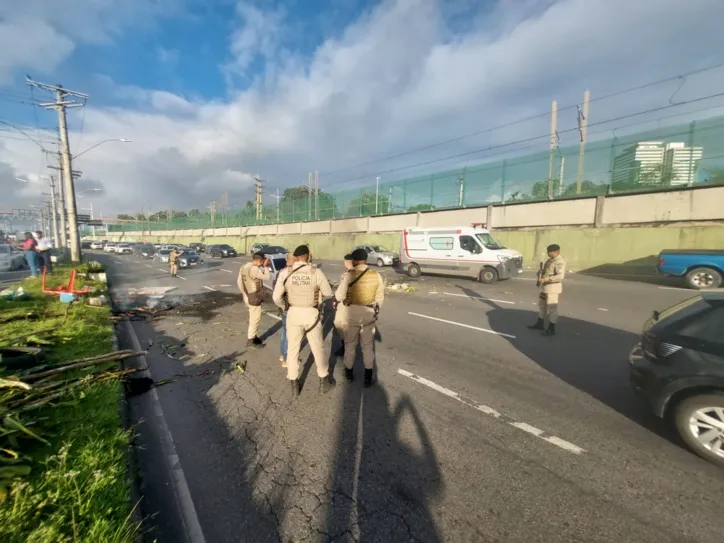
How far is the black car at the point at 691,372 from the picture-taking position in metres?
2.77

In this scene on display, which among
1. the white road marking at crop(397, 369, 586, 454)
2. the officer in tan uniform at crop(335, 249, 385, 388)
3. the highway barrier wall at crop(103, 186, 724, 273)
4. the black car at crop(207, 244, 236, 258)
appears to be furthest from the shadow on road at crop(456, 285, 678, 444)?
the black car at crop(207, 244, 236, 258)

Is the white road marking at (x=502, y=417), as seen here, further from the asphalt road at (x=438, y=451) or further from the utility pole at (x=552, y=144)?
the utility pole at (x=552, y=144)

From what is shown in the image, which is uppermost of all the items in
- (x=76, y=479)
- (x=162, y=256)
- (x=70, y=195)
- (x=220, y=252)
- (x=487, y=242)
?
(x=70, y=195)

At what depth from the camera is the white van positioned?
13.5 meters

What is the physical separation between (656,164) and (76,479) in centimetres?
2291

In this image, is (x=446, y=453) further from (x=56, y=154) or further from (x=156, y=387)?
(x=56, y=154)

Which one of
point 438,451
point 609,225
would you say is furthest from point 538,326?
point 609,225

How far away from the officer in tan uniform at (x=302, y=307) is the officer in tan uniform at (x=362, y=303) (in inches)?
12.3

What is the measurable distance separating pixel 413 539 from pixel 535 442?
1696mm

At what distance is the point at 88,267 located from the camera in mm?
14672

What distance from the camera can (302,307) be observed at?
401 cm

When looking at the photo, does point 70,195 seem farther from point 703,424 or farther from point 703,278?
point 703,278

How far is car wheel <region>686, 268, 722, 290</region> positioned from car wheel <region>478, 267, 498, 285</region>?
6385 millimetres

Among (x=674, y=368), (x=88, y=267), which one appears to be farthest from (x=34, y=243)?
(x=674, y=368)
